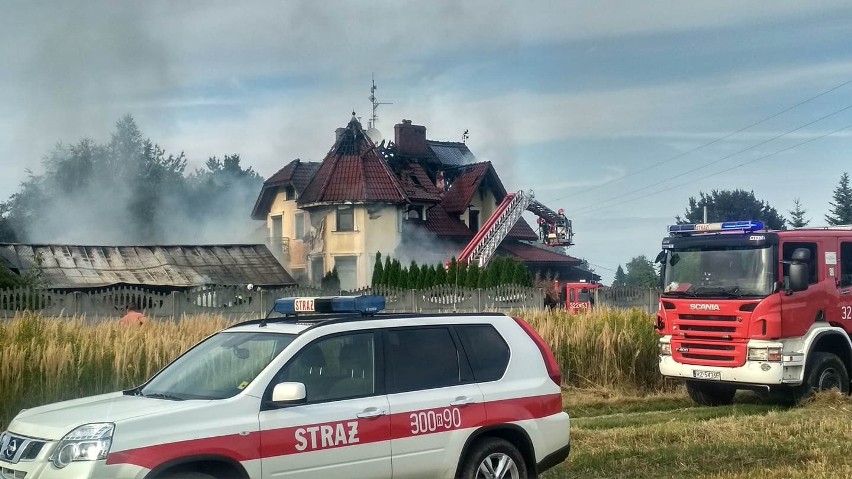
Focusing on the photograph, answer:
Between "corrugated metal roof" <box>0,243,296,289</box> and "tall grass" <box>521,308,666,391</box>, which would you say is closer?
"tall grass" <box>521,308,666,391</box>

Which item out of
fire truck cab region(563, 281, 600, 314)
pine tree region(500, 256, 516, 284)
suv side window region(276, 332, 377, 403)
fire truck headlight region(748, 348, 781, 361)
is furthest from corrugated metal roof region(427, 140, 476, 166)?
suv side window region(276, 332, 377, 403)

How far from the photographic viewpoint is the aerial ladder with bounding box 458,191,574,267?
150ft

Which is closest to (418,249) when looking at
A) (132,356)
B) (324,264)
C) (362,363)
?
(324,264)

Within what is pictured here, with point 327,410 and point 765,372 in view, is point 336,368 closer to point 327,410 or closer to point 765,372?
point 327,410

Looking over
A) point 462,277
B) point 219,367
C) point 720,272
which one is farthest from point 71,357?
point 462,277

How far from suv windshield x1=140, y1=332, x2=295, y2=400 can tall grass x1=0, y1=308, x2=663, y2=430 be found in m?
4.24

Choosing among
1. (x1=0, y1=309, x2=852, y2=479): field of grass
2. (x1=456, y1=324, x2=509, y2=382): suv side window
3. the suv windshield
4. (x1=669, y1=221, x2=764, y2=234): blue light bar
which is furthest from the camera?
(x1=669, y1=221, x2=764, y2=234): blue light bar

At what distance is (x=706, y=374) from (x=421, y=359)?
8.02 m

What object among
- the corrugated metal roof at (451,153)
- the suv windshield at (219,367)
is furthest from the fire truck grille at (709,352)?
the corrugated metal roof at (451,153)

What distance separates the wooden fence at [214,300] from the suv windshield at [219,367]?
11.7 m

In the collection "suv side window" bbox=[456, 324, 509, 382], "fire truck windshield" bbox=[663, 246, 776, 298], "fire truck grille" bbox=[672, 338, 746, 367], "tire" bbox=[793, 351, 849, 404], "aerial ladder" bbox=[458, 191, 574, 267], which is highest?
"aerial ladder" bbox=[458, 191, 574, 267]

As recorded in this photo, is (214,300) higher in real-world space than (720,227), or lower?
lower

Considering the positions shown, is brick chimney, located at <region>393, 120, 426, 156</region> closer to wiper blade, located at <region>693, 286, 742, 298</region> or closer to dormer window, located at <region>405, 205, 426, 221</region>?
dormer window, located at <region>405, 205, 426, 221</region>

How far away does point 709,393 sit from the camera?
14852 mm
